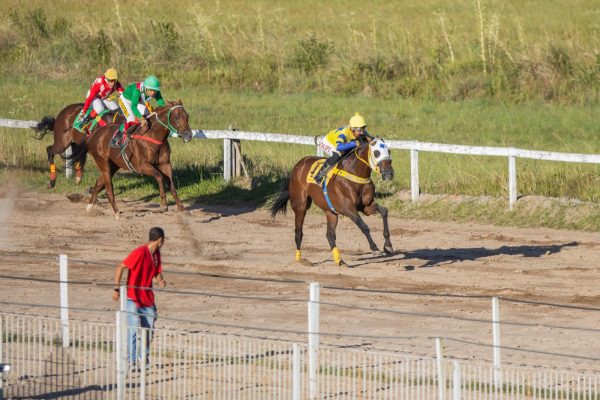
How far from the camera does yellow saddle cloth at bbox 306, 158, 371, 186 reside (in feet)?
61.9

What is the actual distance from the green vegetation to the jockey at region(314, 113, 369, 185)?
3.99 m

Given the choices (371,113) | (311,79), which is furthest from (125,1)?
(371,113)

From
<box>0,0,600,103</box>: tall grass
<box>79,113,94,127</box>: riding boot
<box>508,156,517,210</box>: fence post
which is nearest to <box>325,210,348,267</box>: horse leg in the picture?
<box>508,156,517,210</box>: fence post

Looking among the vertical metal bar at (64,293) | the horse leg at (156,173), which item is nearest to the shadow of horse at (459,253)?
the horse leg at (156,173)

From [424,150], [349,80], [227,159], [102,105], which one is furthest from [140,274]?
[349,80]

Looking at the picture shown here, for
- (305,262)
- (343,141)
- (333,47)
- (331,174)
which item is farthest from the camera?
(333,47)

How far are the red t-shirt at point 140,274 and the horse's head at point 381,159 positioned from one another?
567 cm

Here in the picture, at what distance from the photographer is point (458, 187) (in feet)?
77.5

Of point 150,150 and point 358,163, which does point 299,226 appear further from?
point 150,150

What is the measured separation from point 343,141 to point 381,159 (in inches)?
36.7

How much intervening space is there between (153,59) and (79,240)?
17.9 meters

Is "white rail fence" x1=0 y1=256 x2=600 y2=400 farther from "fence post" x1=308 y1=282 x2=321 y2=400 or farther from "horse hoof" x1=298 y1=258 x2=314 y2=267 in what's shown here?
"horse hoof" x1=298 y1=258 x2=314 y2=267

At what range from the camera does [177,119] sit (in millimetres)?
22969

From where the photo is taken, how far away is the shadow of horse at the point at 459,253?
770 inches
